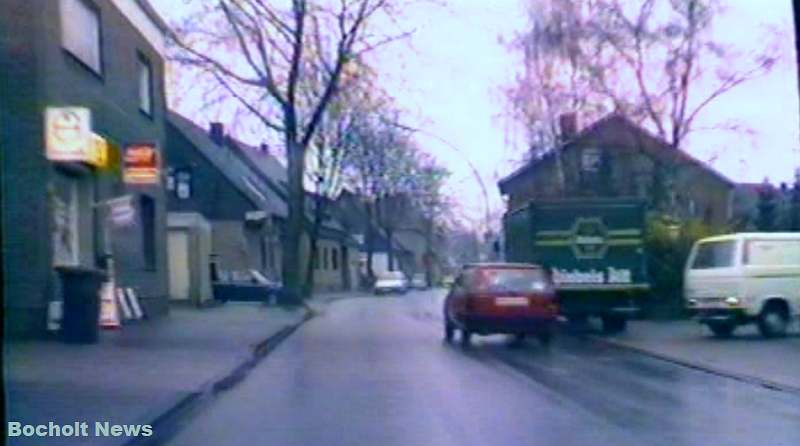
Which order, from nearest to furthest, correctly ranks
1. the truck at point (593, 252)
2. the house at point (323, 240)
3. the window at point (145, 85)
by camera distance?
1. the truck at point (593, 252)
2. the window at point (145, 85)
3. the house at point (323, 240)

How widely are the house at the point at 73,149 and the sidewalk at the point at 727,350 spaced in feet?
32.7

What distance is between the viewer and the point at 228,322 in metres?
34.7

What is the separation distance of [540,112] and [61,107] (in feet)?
79.1

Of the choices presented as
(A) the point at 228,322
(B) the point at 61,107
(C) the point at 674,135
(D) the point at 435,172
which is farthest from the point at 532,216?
(D) the point at 435,172

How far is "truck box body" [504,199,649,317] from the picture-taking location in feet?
100

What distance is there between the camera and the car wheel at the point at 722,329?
1086 inches

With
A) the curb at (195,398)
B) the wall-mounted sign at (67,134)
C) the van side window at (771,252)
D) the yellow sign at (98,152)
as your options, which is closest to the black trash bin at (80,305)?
the wall-mounted sign at (67,134)

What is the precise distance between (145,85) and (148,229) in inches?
141

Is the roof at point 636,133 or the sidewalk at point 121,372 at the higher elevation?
the roof at point 636,133

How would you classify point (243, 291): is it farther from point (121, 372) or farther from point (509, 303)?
point (121, 372)

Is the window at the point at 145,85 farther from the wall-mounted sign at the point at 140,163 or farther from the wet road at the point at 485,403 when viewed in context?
the wet road at the point at 485,403

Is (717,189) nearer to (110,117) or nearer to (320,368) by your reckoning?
(110,117)

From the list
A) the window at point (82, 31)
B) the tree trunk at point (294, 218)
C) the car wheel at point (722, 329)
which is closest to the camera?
the window at point (82, 31)

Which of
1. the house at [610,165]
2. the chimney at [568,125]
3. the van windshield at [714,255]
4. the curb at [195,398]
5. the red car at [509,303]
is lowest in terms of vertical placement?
the curb at [195,398]
